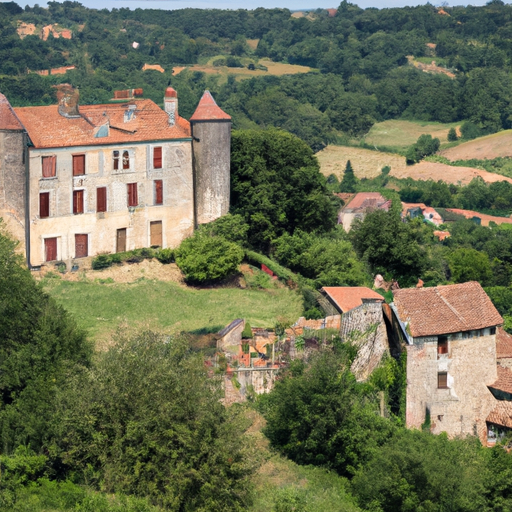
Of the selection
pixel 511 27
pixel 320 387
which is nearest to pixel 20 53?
pixel 511 27

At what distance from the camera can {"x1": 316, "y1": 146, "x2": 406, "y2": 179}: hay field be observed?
397 feet

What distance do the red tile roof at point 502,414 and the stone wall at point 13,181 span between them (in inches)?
800

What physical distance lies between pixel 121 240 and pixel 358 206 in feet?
114

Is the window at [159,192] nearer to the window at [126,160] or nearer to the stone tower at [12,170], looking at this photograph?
the window at [126,160]

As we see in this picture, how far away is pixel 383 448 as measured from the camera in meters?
34.0

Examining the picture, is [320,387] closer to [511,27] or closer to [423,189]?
[423,189]

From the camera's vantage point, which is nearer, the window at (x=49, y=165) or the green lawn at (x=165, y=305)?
the green lawn at (x=165, y=305)

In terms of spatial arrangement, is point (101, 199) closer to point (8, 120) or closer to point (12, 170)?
point (12, 170)

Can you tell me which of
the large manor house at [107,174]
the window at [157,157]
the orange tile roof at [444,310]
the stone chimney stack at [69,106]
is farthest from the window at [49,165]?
the orange tile roof at [444,310]

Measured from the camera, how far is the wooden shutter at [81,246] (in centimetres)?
4631

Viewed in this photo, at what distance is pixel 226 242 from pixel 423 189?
6236 cm

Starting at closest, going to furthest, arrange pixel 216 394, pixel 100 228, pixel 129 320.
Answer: pixel 216 394 → pixel 129 320 → pixel 100 228

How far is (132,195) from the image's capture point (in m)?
47.4

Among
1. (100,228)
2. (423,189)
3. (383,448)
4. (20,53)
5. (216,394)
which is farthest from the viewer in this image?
(20,53)
